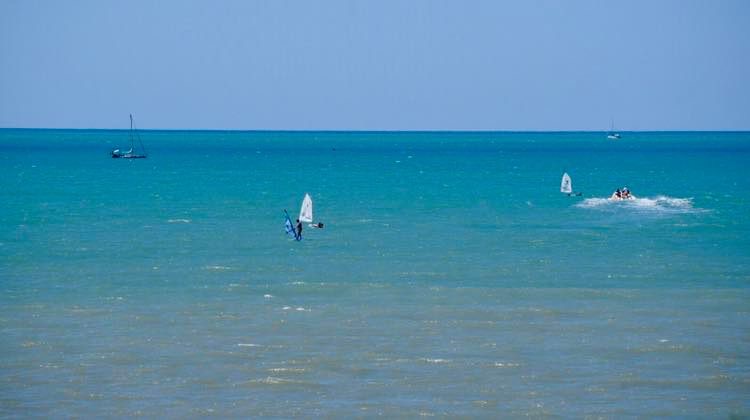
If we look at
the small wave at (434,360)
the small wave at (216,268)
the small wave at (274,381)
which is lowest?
the small wave at (274,381)

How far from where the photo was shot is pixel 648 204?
9069 centimetres

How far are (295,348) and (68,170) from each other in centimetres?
12763

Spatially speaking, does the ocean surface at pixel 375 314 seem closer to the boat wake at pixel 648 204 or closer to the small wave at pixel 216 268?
the small wave at pixel 216 268

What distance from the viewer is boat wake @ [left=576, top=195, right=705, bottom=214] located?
85.1m

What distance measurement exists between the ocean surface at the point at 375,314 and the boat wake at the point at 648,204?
412 centimetres

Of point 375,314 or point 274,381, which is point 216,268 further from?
point 274,381

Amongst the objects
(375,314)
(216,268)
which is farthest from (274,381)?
(216,268)

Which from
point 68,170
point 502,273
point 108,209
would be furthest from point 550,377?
point 68,170

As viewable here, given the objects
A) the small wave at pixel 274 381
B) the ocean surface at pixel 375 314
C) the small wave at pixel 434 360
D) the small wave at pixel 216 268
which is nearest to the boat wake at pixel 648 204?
the ocean surface at pixel 375 314

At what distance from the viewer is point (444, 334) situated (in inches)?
1399

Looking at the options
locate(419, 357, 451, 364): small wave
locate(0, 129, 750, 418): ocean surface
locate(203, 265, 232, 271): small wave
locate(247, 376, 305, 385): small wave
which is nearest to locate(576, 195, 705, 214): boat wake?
locate(0, 129, 750, 418): ocean surface

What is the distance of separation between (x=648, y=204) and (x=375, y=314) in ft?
186

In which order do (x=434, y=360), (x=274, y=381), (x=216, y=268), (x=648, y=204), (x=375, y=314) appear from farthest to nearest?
(x=648, y=204), (x=216, y=268), (x=375, y=314), (x=434, y=360), (x=274, y=381)

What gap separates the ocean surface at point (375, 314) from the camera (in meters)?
28.8
